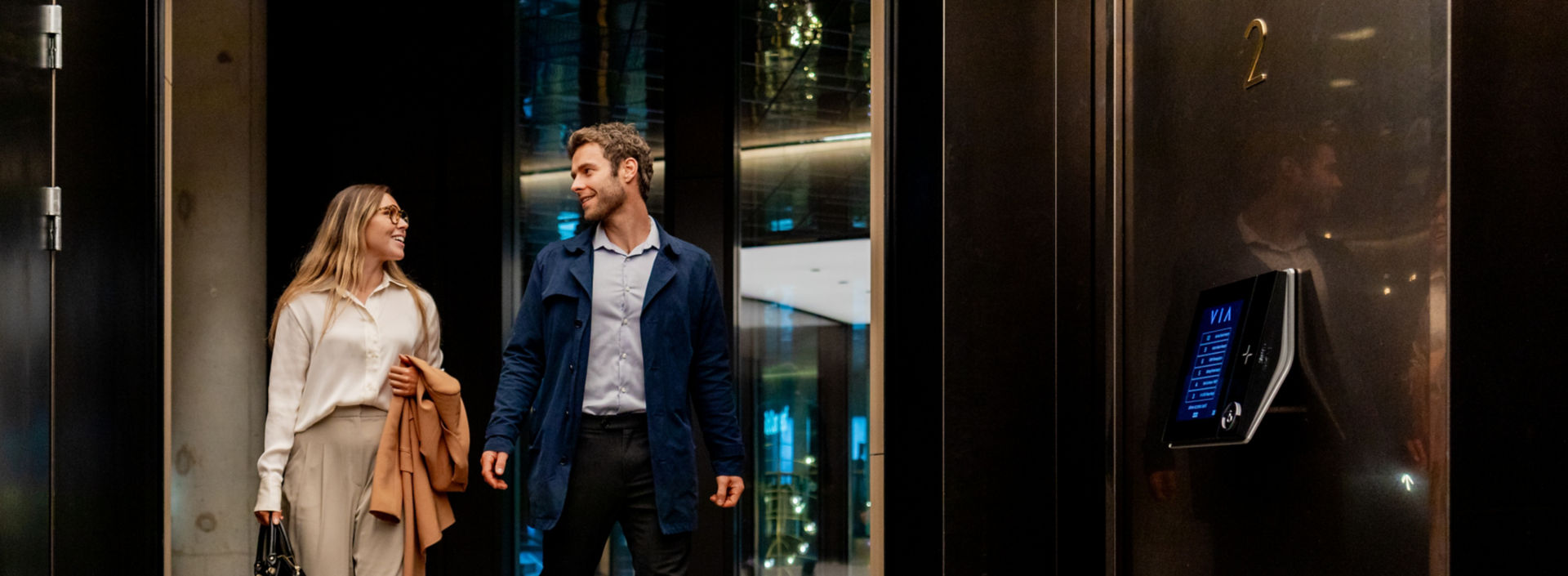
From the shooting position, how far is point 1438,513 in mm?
1583

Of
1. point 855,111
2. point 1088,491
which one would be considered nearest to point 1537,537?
point 1088,491

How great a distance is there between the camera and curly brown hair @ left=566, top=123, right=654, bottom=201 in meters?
3.88


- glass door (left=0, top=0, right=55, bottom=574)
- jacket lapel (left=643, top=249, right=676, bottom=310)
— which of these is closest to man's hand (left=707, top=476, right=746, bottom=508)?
jacket lapel (left=643, top=249, right=676, bottom=310)

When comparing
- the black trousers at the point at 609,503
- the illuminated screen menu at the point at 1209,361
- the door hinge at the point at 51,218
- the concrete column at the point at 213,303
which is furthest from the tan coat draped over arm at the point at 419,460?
the illuminated screen menu at the point at 1209,361

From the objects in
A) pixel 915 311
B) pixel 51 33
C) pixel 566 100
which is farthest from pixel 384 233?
pixel 566 100

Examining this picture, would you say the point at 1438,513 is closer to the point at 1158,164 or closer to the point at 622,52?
the point at 1158,164

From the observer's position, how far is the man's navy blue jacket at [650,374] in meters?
3.62

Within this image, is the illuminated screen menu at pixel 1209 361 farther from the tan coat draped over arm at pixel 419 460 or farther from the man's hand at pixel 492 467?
the tan coat draped over arm at pixel 419 460

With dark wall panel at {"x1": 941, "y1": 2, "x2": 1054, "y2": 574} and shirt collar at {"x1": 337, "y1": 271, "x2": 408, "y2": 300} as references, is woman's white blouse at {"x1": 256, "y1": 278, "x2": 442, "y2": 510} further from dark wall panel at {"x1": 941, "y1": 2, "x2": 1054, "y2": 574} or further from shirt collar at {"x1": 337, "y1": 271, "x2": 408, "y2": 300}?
dark wall panel at {"x1": 941, "y1": 2, "x2": 1054, "y2": 574}

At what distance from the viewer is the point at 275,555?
152 inches

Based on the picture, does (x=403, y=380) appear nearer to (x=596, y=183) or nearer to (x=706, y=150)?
(x=596, y=183)

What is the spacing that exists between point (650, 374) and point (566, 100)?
338 cm

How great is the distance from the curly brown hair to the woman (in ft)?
2.60

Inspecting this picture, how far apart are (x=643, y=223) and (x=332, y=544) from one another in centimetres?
129
